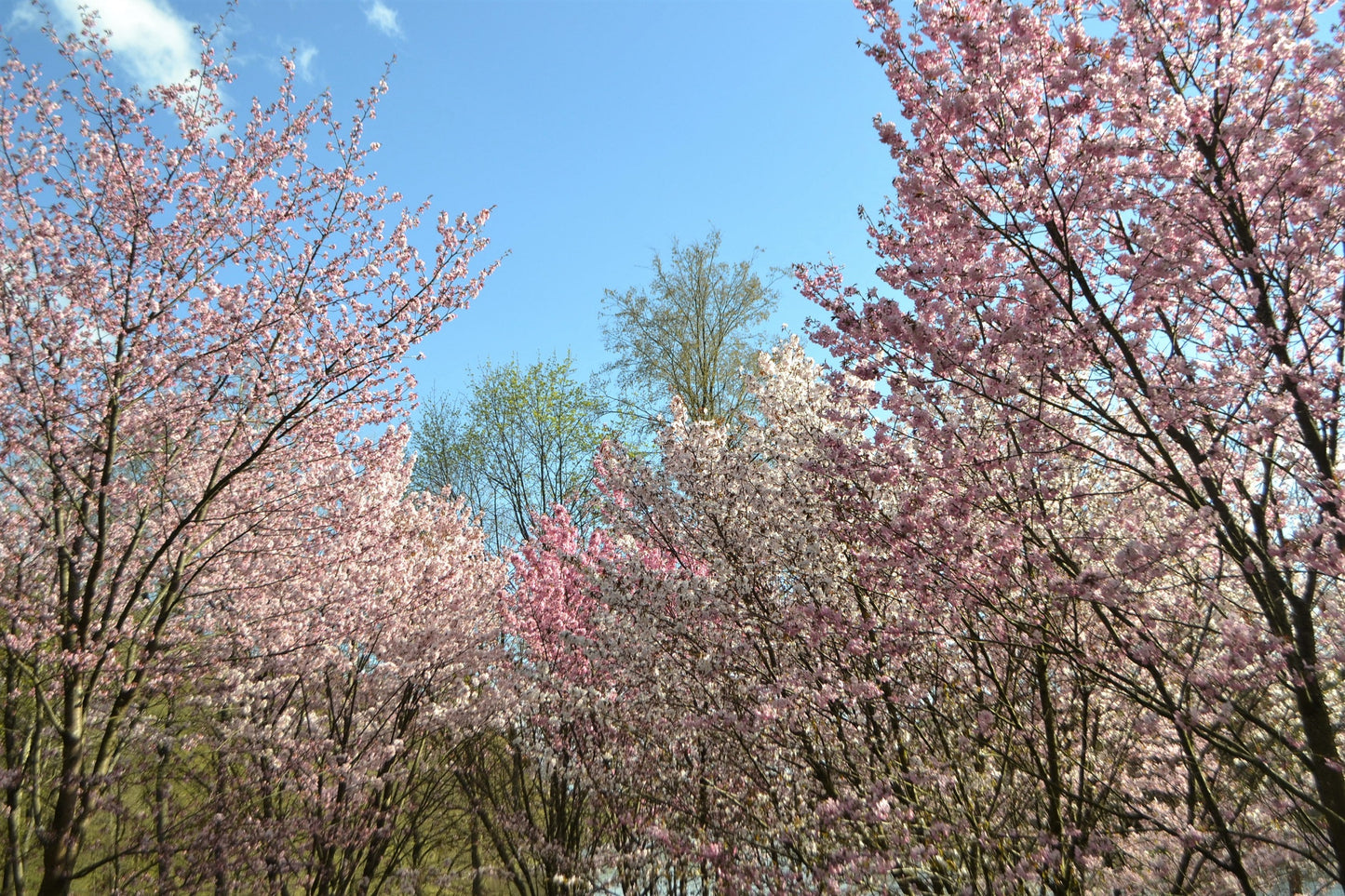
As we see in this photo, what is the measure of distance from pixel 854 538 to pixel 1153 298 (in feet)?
6.48

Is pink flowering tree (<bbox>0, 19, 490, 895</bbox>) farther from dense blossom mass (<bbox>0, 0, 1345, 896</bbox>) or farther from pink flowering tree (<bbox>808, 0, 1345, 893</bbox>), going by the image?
pink flowering tree (<bbox>808, 0, 1345, 893</bbox>)

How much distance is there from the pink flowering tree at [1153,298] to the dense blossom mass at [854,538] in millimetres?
24

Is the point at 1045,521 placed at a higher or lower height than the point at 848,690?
higher

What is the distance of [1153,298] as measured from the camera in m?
3.58

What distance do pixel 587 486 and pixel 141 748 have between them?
28.7 feet

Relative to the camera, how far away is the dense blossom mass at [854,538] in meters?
3.33

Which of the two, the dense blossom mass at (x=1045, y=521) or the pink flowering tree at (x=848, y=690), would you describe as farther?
the pink flowering tree at (x=848, y=690)

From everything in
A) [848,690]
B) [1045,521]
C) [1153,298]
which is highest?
[1153,298]

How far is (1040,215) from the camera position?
3453 mm

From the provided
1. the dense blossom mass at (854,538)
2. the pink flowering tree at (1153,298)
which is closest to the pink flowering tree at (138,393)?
the dense blossom mass at (854,538)

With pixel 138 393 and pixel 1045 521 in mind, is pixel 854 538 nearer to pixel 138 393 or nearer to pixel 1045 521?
pixel 1045 521

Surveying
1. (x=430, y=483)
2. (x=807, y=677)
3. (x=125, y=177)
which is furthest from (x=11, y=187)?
(x=430, y=483)

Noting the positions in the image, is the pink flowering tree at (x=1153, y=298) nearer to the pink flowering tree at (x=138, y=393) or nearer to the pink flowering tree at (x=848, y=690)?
the pink flowering tree at (x=848, y=690)

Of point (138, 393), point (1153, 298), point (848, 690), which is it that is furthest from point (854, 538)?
point (138, 393)
